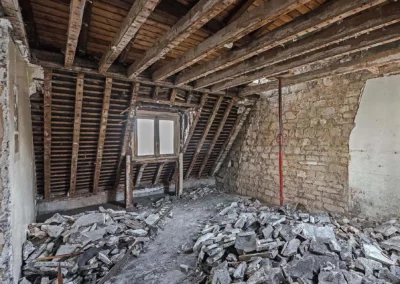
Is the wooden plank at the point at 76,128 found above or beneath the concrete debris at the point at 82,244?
above

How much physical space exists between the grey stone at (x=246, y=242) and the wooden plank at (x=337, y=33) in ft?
7.21

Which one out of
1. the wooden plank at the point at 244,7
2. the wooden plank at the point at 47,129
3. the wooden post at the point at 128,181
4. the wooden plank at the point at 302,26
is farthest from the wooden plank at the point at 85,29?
the wooden post at the point at 128,181

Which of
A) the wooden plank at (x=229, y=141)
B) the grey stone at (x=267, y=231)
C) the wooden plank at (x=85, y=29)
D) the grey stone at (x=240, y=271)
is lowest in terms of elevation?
the grey stone at (x=240, y=271)

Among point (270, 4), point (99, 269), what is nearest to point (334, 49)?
point (270, 4)

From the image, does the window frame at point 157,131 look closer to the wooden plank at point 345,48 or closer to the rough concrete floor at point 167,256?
the rough concrete floor at point 167,256

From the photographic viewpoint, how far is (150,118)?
15.5 feet

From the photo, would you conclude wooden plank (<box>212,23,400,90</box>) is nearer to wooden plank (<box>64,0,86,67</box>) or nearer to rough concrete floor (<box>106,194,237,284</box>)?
wooden plank (<box>64,0,86,67</box>)

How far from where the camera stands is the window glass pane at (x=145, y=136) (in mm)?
4758

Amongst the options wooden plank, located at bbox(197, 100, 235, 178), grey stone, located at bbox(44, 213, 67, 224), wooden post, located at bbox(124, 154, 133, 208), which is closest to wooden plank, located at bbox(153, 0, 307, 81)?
wooden plank, located at bbox(197, 100, 235, 178)

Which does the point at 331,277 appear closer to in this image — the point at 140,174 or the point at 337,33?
the point at 337,33

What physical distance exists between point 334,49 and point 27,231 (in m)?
4.39

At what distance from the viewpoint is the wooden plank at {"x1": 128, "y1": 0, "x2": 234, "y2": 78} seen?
1631 millimetres

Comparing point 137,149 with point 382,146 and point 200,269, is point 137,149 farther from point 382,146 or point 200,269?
point 382,146

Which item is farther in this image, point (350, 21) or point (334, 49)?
point (334, 49)
